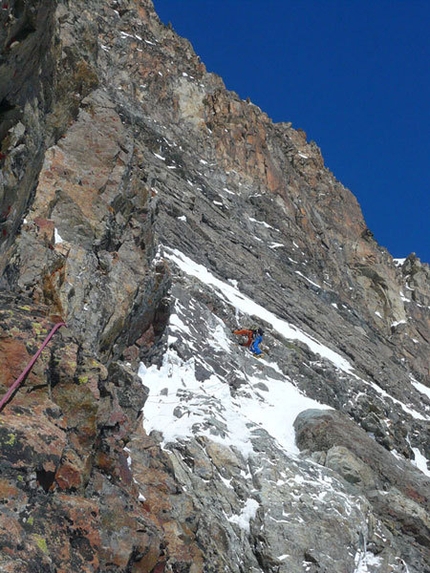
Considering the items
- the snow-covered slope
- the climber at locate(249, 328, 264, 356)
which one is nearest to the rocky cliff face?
the snow-covered slope

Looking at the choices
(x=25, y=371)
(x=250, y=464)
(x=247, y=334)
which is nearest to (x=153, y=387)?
(x=250, y=464)

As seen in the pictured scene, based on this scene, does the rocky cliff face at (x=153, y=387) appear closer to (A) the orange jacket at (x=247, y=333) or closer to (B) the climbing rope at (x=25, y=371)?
(B) the climbing rope at (x=25, y=371)

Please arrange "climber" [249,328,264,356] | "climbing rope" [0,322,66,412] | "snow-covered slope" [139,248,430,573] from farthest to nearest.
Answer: "climber" [249,328,264,356] < "snow-covered slope" [139,248,430,573] < "climbing rope" [0,322,66,412]

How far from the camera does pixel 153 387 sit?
57.5 feet

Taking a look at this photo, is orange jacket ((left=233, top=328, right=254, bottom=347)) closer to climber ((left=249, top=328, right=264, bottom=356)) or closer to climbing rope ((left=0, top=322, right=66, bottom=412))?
climber ((left=249, top=328, right=264, bottom=356))

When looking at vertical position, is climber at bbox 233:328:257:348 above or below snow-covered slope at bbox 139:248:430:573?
above

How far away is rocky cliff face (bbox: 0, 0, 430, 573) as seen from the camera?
766 centimetres

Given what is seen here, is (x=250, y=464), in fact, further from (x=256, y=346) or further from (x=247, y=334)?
(x=247, y=334)

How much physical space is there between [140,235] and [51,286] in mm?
5951

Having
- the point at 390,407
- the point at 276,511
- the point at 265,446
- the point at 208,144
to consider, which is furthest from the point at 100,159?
the point at 208,144

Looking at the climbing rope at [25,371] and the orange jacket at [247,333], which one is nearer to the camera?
the climbing rope at [25,371]

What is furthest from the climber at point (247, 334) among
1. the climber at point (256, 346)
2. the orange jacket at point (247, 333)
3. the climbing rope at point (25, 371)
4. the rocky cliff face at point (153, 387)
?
the climbing rope at point (25, 371)

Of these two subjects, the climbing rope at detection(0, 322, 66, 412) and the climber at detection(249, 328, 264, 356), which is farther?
the climber at detection(249, 328, 264, 356)

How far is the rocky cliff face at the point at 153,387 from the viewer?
7664 mm
